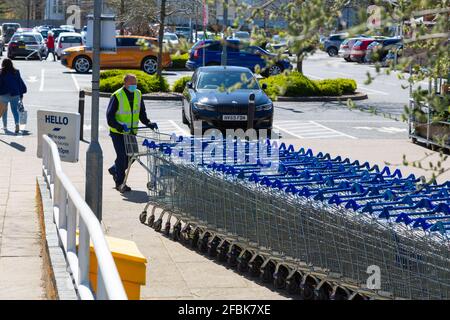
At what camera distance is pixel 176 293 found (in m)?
9.68

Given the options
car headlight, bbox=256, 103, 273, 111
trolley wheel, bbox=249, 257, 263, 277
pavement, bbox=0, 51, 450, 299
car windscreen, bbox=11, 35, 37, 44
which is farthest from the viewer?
car windscreen, bbox=11, 35, 37, 44

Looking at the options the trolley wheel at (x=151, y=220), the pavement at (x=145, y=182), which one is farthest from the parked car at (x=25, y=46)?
the trolley wheel at (x=151, y=220)

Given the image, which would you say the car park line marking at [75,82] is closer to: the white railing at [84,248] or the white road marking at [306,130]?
the white road marking at [306,130]

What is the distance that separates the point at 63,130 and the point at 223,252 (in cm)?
403

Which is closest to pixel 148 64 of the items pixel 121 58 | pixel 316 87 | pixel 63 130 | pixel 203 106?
pixel 121 58

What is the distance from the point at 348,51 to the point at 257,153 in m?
47.9

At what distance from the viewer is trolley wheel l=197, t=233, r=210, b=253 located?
450 inches

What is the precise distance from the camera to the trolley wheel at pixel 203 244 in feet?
37.5

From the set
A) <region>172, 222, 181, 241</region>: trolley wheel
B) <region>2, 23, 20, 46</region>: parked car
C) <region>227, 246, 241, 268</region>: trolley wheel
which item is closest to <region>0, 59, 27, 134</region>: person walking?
<region>172, 222, 181, 241</region>: trolley wheel

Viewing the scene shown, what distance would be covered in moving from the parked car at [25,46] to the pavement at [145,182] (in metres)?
19.2

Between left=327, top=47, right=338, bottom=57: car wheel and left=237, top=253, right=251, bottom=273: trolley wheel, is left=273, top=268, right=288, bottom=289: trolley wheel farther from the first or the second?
left=327, top=47, right=338, bottom=57: car wheel

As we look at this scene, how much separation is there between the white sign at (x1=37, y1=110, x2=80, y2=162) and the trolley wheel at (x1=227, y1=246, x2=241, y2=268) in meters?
3.94

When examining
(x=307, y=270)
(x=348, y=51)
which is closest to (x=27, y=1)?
(x=348, y=51)

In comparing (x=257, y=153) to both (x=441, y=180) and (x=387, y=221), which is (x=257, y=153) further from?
(x=441, y=180)
